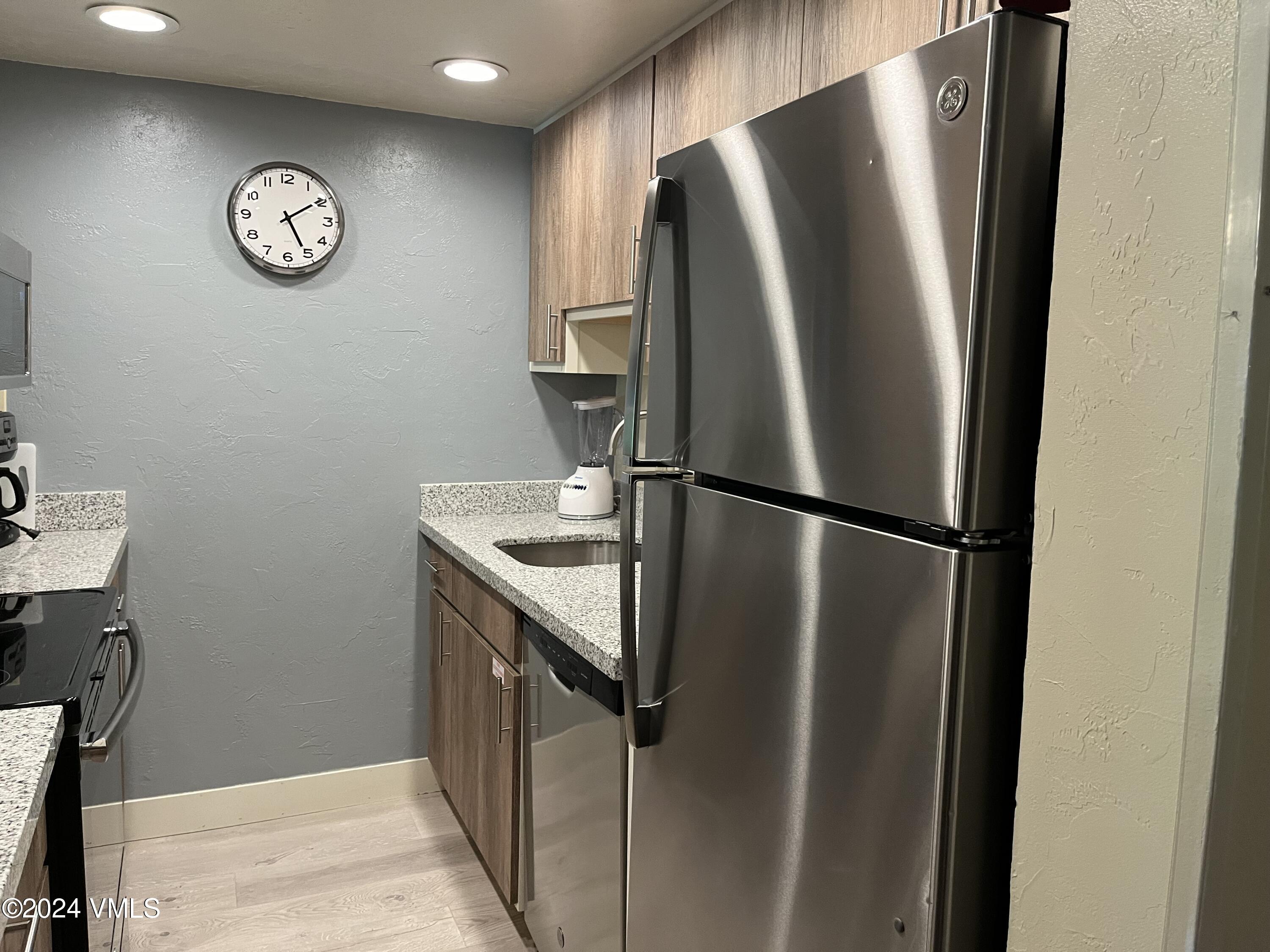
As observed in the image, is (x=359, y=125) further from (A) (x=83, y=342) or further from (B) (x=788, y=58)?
(B) (x=788, y=58)

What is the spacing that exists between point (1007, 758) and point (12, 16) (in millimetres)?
2557

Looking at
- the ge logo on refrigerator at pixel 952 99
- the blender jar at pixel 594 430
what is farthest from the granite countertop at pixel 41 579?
the blender jar at pixel 594 430

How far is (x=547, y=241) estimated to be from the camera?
2.96m

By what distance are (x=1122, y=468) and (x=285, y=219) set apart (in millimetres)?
2642

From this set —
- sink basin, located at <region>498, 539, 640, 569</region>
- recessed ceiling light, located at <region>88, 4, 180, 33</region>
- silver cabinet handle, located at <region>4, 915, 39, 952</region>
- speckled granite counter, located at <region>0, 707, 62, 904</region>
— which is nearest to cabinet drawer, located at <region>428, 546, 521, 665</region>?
sink basin, located at <region>498, 539, 640, 569</region>

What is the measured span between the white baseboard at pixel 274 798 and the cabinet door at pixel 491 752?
1.64ft

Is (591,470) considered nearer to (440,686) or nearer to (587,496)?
(587,496)

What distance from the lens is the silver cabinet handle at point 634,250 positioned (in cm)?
234

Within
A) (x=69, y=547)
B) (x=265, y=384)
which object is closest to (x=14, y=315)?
(x=69, y=547)

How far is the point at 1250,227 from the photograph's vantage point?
2.00ft

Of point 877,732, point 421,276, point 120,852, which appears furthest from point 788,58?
point 120,852

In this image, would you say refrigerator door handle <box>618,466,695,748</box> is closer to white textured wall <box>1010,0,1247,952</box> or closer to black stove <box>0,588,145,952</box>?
white textured wall <box>1010,0,1247,952</box>

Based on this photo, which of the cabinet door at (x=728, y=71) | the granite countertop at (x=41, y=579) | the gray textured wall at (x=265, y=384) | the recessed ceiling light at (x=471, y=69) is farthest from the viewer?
the gray textured wall at (x=265, y=384)

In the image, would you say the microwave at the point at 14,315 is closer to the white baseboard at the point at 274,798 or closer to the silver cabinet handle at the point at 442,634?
the silver cabinet handle at the point at 442,634
